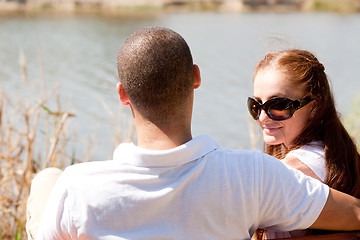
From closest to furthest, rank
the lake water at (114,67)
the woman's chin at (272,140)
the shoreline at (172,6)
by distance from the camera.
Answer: the woman's chin at (272,140) → the lake water at (114,67) → the shoreline at (172,6)

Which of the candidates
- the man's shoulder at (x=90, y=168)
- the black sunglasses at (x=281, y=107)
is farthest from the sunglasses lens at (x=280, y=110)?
the man's shoulder at (x=90, y=168)

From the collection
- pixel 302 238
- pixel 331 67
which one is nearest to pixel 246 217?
pixel 302 238

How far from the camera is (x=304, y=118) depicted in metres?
1.52

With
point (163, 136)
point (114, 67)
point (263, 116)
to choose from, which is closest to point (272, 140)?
point (263, 116)

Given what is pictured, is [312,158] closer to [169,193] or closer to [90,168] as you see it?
[169,193]

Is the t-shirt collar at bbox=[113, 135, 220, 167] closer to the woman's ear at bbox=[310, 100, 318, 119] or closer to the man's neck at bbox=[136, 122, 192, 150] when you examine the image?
the man's neck at bbox=[136, 122, 192, 150]

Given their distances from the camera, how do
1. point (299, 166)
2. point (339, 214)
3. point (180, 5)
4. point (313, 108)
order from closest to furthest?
point (339, 214), point (299, 166), point (313, 108), point (180, 5)

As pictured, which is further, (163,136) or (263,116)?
(263,116)

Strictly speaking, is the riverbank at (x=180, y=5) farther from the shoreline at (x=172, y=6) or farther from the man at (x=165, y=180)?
the man at (x=165, y=180)

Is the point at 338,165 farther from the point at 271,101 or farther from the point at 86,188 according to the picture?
the point at 86,188

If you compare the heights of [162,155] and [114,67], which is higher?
[162,155]

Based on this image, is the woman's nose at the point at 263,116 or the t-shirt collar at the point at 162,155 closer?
the t-shirt collar at the point at 162,155

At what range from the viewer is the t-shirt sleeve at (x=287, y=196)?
111 cm

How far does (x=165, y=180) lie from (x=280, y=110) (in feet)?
1.68
